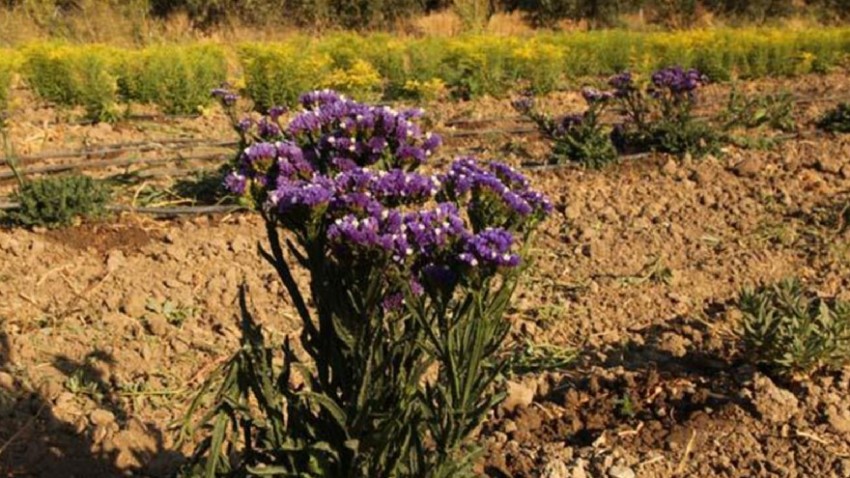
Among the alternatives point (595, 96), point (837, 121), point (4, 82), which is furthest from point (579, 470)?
point (4, 82)

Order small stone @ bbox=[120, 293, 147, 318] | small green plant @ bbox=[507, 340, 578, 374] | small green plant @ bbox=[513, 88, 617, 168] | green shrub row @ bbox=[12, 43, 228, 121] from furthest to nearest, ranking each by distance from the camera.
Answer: green shrub row @ bbox=[12, 43, 228, 121]
small green plant @ bbox=[513, 88, 617, 168]
small stone @ bbox=[120, 293, 147, 318]
small green plant @ bbox=[507, 340, 578, 374]

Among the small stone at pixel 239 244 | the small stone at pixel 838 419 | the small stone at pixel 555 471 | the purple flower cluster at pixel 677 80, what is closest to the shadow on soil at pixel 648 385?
the small stone at pixel 838 419

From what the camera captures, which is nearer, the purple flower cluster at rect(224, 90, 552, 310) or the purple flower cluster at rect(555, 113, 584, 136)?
the purple flower cluster at rect(224, 90, 552, 310)

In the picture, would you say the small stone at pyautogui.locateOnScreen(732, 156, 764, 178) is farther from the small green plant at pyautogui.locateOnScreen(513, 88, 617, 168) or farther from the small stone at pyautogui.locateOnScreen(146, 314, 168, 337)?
the small stone at pyautogui.locateOnScreen(146, 314, 168, 337)

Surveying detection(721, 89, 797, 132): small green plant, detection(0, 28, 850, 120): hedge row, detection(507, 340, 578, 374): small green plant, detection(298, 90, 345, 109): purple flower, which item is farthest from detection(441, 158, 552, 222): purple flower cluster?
detection(0, 28, 850, 120): hedge row

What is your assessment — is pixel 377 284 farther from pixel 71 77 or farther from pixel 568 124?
pixel 71 77

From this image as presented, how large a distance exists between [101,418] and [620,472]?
2.14 m

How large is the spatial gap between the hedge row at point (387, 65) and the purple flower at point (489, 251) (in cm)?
802

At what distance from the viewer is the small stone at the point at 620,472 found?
333 cm

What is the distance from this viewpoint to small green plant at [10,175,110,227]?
20.0ft

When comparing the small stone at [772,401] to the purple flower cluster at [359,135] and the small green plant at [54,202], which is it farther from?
the small green plant at [54,202]

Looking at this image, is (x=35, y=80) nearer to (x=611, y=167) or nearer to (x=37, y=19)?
(x=611, y=167)

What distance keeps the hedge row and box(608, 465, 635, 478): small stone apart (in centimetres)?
749

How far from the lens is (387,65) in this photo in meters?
13.0
